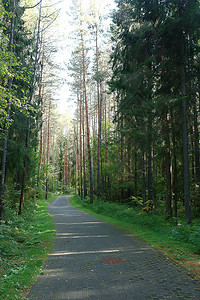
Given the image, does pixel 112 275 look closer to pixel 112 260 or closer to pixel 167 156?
pixel 112 260

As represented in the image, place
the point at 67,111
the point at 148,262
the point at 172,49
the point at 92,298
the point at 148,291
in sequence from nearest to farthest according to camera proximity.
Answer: the point at 92,298 → the point at 148,291 → the point at 148,262 → the point at 172,49 → the point at 67,111

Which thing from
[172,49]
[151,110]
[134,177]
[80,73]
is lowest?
[134,177]

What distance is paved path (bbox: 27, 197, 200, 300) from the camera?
3900mm

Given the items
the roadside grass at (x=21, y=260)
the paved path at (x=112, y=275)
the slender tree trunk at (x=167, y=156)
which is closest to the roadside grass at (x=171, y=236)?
the paved path at (x=112, y=275)

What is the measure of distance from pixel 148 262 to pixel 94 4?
20.2m

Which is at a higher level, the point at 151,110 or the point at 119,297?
the point at 151,110

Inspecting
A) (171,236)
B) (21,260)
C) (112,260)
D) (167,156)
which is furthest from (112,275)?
(167,156)

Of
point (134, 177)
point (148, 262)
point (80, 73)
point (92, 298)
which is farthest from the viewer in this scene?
point (80, 73)

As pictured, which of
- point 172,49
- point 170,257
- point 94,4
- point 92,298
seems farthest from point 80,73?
point 92,298

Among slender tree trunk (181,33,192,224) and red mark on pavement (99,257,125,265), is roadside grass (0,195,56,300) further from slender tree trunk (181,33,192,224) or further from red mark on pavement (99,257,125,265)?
slender tree trunk (181,33,192,224)

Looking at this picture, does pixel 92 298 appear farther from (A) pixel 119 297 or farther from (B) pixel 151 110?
(B) pixel 151 110

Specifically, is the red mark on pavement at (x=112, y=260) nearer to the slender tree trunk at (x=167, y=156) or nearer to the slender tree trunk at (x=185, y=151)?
the slender tree trunk at (x=185, y=151)

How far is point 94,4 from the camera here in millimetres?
19062

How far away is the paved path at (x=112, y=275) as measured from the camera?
3.90 metres
